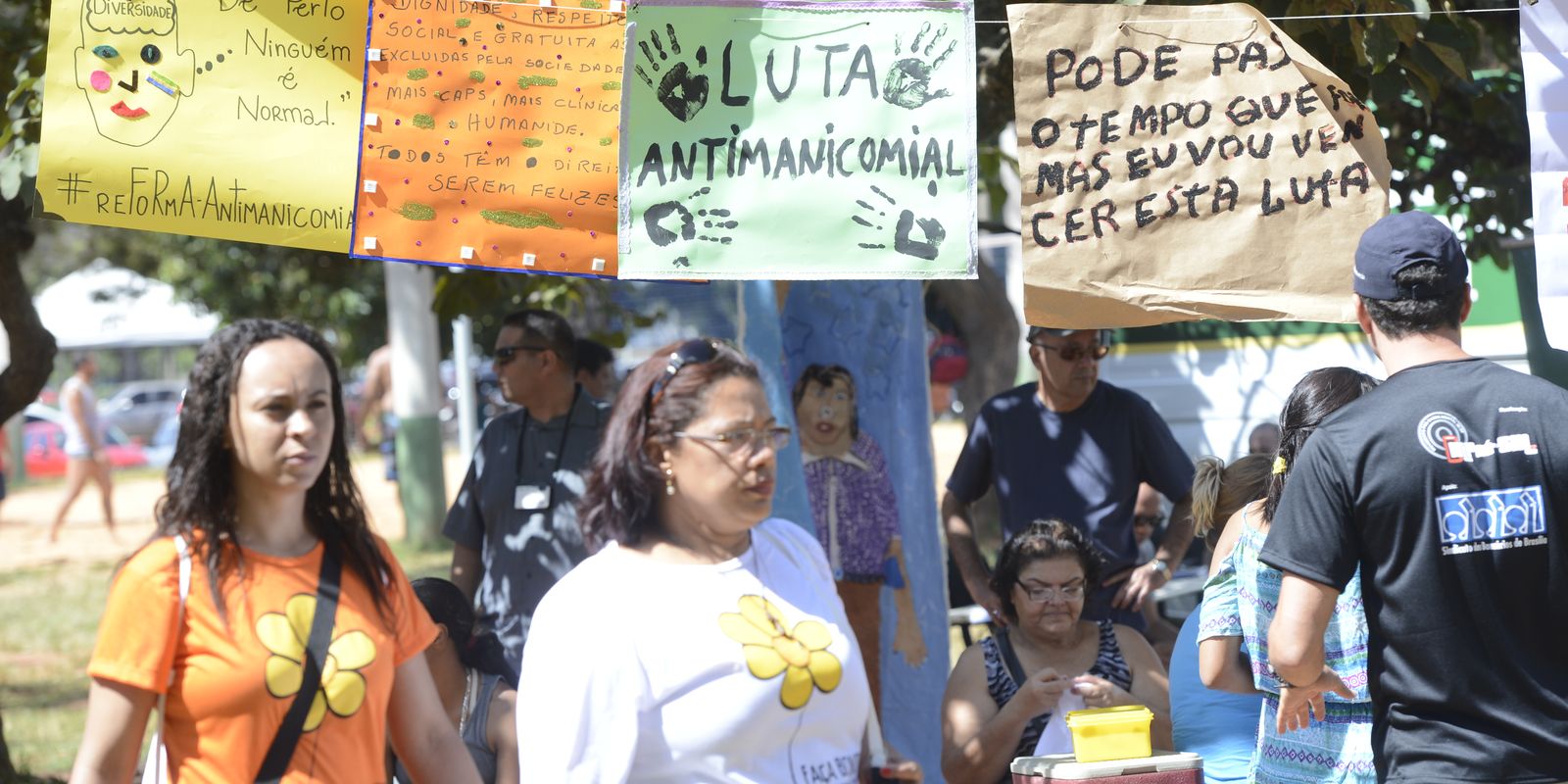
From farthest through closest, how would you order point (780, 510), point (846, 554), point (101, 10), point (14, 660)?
point (14, 660) < point (846, 554) < point (780, 510) < point (101, 10)

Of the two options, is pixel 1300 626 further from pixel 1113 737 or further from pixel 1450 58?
pixel 1450 58

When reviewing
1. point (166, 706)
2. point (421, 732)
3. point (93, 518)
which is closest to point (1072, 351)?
point (421, 732)

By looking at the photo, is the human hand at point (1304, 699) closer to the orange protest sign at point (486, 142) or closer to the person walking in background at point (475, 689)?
the person walking in background at point (475, 689)

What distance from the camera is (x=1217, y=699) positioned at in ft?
12.0

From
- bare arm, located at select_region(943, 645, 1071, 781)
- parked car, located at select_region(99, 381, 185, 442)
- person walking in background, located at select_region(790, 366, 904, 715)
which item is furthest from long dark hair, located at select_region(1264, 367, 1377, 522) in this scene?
parked car, located at select_region(99, 381, 185, 442)

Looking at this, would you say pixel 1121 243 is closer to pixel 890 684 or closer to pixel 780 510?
pixel 780 510

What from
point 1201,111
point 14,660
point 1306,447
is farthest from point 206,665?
point 14,660

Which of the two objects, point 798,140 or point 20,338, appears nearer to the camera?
point 798,140

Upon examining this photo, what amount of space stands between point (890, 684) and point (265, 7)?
3050mm

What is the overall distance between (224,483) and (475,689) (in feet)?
3.99

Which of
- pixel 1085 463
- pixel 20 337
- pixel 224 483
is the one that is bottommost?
pixel 224 483

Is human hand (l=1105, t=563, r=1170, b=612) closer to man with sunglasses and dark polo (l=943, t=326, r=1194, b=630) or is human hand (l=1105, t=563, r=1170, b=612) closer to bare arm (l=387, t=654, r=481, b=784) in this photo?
man with sunglasses and dark polo (l=943, t=326, r=1194, b=630)

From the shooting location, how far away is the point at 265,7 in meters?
3.82

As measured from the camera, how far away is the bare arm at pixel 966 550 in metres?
5.09
